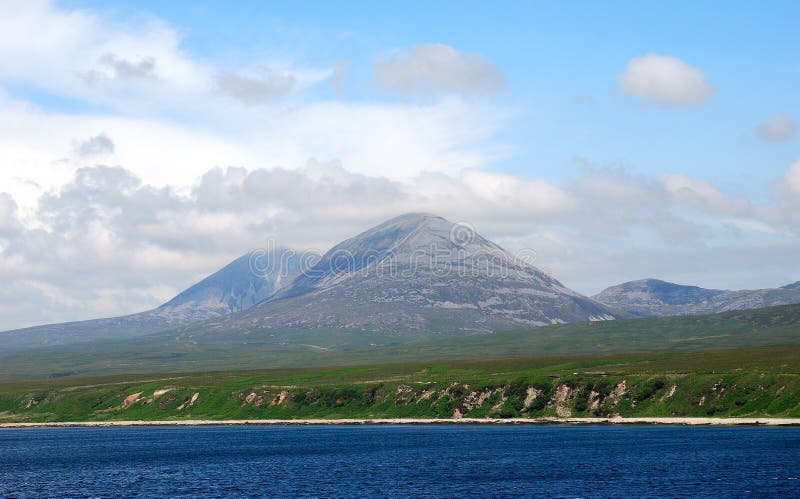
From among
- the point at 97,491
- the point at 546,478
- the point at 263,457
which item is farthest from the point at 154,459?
the point at 546,478

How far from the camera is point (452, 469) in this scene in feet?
379

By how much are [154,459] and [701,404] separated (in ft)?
326

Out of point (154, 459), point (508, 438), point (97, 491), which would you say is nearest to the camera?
point (97, 491)

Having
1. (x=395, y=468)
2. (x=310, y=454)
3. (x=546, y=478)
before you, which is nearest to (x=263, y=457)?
(x=310, y=454)

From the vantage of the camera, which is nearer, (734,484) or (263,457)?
(734,484)

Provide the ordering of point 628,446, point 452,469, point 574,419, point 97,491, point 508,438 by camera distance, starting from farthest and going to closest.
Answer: point 574,419 → point 508,438 → point 628,446 → point 452,469 → point 97,491

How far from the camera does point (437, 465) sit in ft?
397

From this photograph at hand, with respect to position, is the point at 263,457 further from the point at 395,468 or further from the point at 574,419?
the point at 574,419

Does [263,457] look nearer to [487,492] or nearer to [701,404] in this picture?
[487,492]

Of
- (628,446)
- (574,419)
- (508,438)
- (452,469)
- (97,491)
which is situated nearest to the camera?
(97,491)

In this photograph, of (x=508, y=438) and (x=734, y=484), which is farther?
(x=508, y=438)

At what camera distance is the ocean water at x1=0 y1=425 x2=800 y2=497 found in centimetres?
9688

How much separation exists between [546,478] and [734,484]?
67.6 feet

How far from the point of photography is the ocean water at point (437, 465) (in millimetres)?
96875
